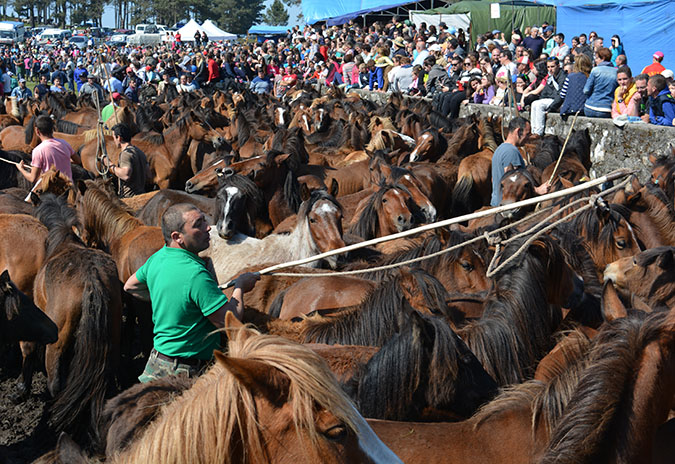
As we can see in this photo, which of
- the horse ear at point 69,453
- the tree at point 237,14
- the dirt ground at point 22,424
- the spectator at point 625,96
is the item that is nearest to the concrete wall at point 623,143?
the spectator at point 625,96

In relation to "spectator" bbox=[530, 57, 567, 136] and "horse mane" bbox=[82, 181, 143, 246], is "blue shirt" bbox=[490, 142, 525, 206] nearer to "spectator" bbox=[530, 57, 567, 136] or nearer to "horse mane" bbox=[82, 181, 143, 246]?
"horse mane" bbox=[82, 181, 143, 246]

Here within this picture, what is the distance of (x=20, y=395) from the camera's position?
242 inches

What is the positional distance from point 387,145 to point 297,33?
112 feet

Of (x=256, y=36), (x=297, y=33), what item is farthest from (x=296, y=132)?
(x=256, y=36)

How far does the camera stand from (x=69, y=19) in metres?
139

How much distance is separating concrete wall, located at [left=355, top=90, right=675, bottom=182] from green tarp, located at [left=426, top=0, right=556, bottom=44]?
19.0 m

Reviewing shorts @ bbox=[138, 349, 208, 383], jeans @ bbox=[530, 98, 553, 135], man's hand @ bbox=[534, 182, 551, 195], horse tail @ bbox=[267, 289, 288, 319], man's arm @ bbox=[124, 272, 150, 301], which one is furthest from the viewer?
jeans @ bbox=[530, 98, 553, 135]

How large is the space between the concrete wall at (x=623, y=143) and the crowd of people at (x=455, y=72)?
26 cm

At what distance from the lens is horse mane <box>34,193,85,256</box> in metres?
6.35

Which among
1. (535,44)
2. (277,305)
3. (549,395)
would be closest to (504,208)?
(549,395)

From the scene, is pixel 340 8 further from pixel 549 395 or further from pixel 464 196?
pixel 549 395

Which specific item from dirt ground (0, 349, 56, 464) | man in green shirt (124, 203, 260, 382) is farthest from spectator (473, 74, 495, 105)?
man in green shirt (124, 203, 260, 382)

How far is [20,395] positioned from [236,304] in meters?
3.65

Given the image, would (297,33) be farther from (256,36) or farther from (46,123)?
(46,123)
